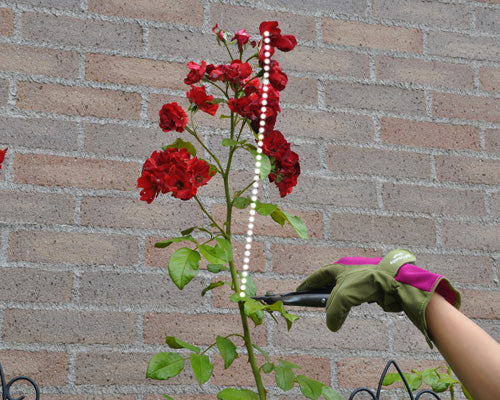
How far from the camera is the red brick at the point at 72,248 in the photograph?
150 centimetres

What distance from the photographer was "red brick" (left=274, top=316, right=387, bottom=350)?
1587 mm

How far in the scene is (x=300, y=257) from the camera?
164cm

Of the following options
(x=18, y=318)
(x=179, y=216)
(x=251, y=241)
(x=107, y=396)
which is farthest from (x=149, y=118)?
(x=107, y=396)

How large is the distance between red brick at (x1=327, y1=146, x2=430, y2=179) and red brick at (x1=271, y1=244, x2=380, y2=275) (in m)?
0.22

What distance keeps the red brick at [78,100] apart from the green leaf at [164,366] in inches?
26.3

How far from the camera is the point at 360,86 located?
→ 1764 mm

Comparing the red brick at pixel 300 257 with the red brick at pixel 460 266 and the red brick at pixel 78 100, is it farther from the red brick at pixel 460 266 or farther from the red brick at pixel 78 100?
the red brick at pixel 78 100

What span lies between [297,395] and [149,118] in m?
0.77

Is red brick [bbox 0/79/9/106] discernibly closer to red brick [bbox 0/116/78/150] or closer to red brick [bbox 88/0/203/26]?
red brick [bbox 0/116/78/150]

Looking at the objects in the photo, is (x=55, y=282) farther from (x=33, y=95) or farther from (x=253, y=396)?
(x=253, y=396)

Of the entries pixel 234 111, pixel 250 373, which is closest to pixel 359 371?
pixel 250 373

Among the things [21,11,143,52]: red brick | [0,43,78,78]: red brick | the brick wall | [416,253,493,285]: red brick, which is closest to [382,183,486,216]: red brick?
the brick wall

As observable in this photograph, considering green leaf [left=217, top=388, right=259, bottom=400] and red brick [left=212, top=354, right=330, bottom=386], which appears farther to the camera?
red brick [left=212, top=354, right=330, bottom=386]

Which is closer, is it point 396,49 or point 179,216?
point 179,216
